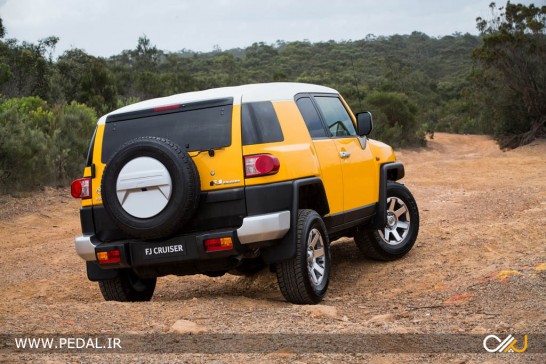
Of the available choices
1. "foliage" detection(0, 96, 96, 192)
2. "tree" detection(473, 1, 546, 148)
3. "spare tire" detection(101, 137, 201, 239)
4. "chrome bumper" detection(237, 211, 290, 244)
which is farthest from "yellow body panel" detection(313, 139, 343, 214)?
"tree" detection(473, 1, 546, 148)

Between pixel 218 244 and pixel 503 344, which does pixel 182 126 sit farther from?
pixel 503 344

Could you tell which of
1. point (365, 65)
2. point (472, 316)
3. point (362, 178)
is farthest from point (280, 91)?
point (365, 65)

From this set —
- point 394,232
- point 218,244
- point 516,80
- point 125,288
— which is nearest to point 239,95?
point 218,244

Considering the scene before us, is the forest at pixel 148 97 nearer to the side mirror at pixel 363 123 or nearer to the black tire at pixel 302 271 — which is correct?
the side mirror at pixel 363 123

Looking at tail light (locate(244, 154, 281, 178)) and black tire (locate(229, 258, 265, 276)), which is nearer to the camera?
tail light (locate(244, 154, 281, 178))

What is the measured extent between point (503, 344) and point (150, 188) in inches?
108

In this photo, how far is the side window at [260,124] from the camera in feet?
20.2

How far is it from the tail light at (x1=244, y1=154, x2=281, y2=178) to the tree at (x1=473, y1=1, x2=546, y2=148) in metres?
19.8

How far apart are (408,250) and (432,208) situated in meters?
3.81

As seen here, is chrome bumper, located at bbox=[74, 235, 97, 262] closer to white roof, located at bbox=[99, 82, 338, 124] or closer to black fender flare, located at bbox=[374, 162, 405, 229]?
white roof, located at bbox=[99, 82, 338, 124]

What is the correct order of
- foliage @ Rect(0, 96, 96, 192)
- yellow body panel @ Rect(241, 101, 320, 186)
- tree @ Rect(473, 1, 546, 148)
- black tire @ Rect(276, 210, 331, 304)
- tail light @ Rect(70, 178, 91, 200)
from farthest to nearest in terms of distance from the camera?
1. tree @ Rect(473, 1, 546, 148)
2. foliage @ Rect(0, 96, 96, 192)
3. tail light @ Rect(70, 178, 91, 200)
4. black tire @ Rect(276, 210, 331, 304)
5. yellow body panel @ Rect(241, 101, 320, 186)

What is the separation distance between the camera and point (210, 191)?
614 cm

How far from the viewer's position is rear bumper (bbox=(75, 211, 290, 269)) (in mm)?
5992

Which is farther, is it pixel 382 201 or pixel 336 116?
pixel 382 201
